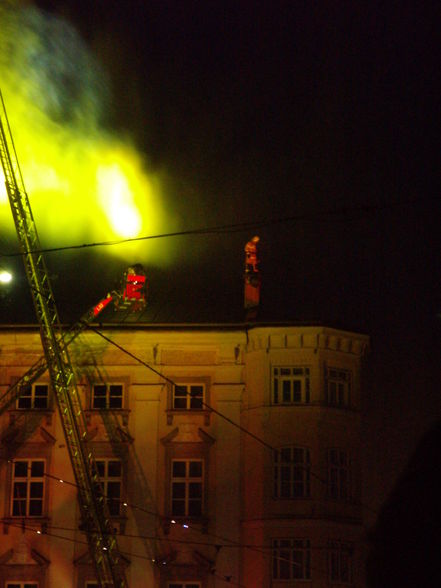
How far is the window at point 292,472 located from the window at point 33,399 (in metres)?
7.64

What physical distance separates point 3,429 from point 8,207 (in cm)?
744

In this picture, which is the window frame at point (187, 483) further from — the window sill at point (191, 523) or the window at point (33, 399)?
the window at point (33, 399)

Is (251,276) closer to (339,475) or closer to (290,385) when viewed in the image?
(290,385)

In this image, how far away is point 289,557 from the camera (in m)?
31.7

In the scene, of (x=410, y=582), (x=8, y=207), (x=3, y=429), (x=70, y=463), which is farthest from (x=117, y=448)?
(x=410, y=582)

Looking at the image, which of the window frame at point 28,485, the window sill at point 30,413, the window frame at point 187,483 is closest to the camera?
the window frame at point 187,483

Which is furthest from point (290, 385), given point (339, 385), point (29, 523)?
point (29, 523)

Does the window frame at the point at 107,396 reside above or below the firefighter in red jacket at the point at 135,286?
below

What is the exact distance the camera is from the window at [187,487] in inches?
1283

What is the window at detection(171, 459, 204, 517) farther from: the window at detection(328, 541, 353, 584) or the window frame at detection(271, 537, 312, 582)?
the window at detection(328, 541, 353, 584)

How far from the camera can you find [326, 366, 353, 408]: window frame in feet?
109

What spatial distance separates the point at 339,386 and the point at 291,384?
5.46ft

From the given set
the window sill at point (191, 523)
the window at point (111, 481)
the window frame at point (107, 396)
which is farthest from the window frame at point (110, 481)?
→ the window frame at point (107, 396)

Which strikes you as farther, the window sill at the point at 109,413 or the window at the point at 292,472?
the window sill at the point at 109,413
